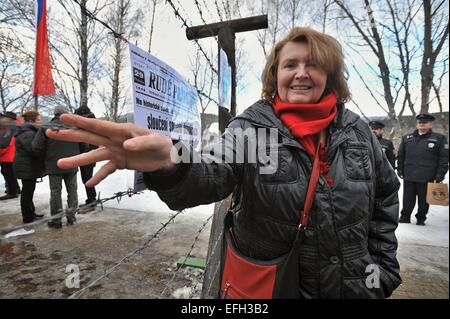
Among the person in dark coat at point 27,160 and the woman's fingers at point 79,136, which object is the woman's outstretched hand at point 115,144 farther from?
the person in dark coat at point 27,160

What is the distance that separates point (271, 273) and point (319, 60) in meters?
0.94

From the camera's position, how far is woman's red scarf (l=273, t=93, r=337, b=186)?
109 cm

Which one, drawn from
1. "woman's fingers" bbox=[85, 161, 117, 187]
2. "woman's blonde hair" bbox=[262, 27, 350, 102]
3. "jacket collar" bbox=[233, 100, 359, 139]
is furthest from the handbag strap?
"woman's fingers" bbox=[85, 161, 117, 187]

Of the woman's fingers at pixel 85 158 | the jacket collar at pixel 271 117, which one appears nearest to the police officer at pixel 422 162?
the jacket collar at pixel 271 117

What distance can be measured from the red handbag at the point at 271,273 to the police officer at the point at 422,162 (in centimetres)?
501

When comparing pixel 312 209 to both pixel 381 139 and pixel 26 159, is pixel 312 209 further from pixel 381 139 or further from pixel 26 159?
pixel 381 139

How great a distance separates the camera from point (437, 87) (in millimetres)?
9000

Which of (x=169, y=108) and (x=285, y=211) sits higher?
(x=169, y=108)

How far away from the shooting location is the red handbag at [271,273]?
3.34ft

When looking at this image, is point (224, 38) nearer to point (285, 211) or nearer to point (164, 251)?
point (285, 211)

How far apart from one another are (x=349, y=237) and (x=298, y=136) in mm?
450

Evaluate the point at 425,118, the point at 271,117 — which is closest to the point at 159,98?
the point at 271,117

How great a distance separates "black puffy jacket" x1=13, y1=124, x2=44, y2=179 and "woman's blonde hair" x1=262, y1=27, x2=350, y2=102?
3.87 metres
